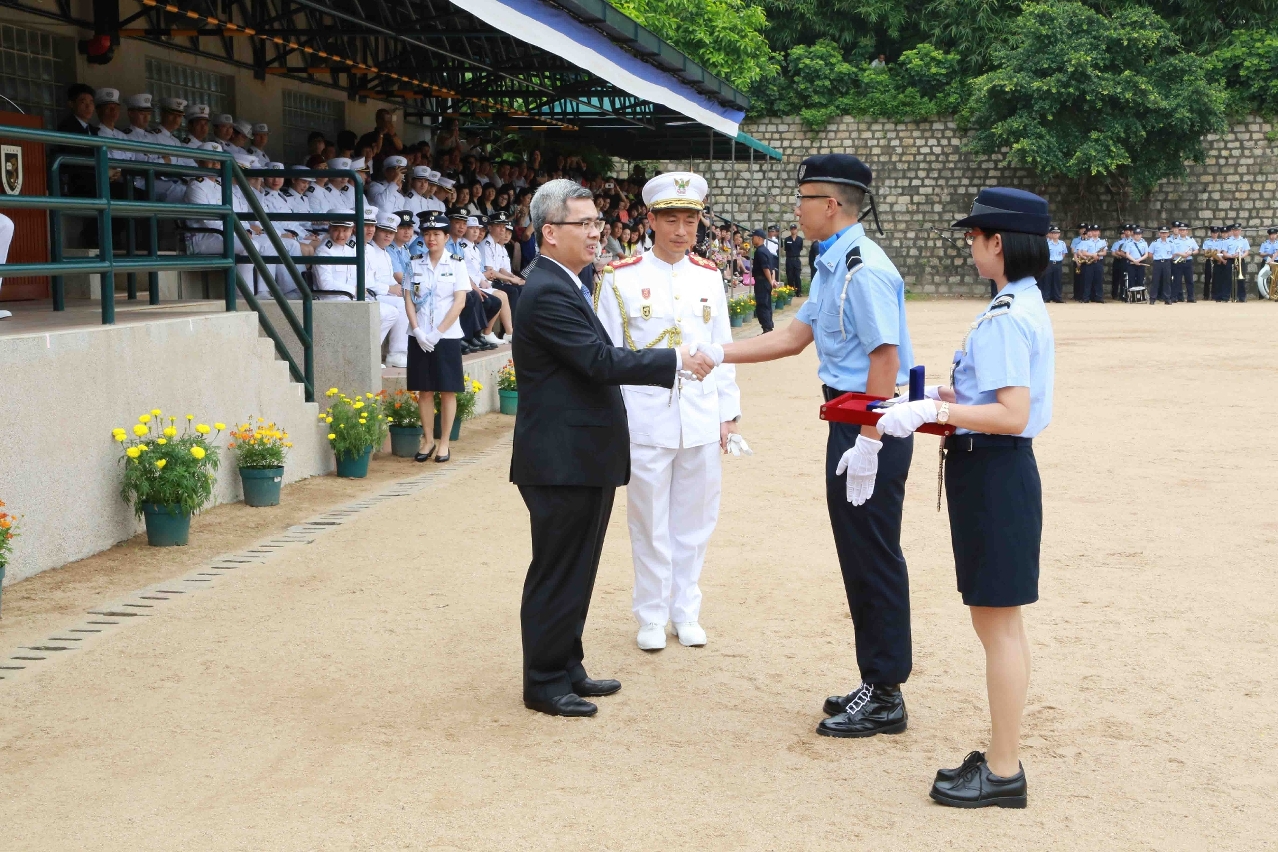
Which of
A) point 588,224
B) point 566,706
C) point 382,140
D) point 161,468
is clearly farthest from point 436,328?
point 382,140

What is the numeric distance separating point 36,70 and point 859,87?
29093 millimetres

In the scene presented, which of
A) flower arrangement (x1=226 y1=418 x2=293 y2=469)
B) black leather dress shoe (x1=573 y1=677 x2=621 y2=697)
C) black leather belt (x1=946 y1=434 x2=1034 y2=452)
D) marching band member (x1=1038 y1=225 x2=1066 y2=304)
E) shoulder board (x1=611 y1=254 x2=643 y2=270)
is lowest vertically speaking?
black leather dress shoe (x1=573 y1=677 x2=621 y2=697)

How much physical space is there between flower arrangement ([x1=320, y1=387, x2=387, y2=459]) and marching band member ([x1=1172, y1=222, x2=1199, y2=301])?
2834 cm

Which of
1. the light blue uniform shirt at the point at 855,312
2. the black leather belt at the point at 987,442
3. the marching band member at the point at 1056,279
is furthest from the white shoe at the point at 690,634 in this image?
the marching band member at the point at 1056,279

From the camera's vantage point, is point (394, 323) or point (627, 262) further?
point (394, 323)

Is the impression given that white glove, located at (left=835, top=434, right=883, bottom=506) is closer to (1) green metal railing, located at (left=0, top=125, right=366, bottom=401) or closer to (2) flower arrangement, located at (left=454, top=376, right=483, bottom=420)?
(1) green metal railing, located at (left=0, top=125, right=366, bottom=401)

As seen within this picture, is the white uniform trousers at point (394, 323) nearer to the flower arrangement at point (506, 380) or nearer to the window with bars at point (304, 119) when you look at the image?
the flower arrangement at point (506, 380)

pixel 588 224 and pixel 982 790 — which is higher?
pixel 588 224

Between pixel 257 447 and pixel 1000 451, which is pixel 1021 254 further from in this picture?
pixel 257 447

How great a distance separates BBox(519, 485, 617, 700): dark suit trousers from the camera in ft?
15.3

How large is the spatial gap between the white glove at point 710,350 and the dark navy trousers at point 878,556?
0.51 m

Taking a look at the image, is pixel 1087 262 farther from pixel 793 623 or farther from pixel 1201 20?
pixel 793 623

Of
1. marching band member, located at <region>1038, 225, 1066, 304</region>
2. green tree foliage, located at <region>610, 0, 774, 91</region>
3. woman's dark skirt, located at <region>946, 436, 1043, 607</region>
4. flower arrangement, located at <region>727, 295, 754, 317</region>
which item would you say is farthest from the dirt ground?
green tree foliage, located at <region>610, 0, 774, 91</region>

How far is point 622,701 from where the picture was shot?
4.86 metres
